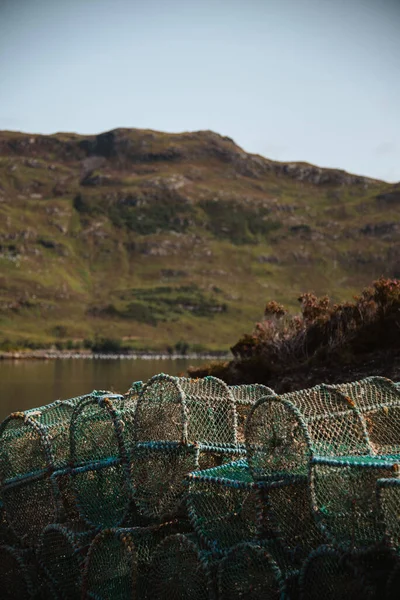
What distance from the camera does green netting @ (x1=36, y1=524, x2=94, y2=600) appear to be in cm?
874

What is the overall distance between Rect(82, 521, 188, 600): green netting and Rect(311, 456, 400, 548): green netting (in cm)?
190

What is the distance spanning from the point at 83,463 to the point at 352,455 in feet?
10.5

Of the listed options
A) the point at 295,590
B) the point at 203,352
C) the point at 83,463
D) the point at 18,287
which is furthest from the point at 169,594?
the point at 18,287

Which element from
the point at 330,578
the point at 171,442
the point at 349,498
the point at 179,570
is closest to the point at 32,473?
the point at 171,442

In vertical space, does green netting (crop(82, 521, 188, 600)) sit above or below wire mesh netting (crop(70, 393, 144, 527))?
below

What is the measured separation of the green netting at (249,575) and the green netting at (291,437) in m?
0.77

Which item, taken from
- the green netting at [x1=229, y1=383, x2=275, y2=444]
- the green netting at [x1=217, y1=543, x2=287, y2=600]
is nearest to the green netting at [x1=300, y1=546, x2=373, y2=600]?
the green netting at [x1=217, y1=543, x2=287, y2=600]

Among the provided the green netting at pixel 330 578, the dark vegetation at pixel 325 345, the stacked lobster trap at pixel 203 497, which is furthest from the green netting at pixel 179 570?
the dark vegetation at pixel 325 345

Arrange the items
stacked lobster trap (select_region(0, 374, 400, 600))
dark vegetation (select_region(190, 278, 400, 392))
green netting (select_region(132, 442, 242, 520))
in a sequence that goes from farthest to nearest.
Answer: dark vegetation (select_region(190, 278, 400, 392)) < green netting (select_region(132, 442, 242, 520)) < stacked lobster trap (select_region(0, 374, 400, 600))

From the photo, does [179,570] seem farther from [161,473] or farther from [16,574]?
[16,574]

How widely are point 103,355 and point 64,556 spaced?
6518 inches

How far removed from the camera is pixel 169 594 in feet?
26.3

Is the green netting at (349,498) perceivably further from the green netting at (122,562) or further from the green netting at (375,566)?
the green netting at (122,562)

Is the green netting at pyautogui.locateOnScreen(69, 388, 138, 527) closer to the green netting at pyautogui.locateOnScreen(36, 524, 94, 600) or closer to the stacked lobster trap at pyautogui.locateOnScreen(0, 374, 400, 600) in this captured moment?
the stacked lobster trap at pyautogui.locateOnScreen(0, 374, 400, 600)
